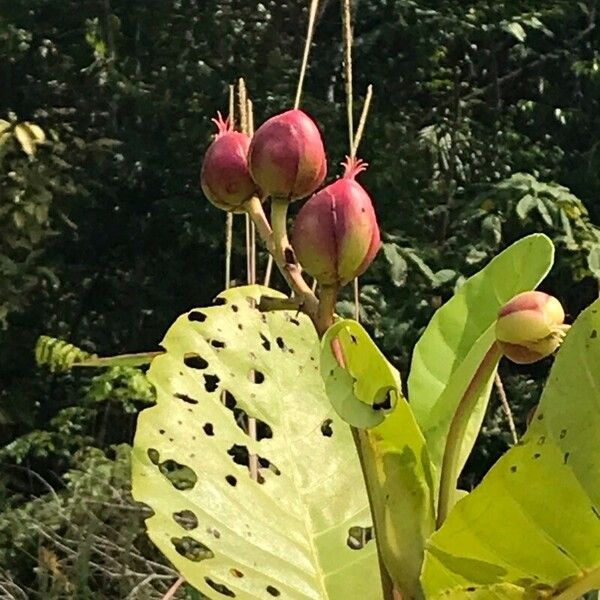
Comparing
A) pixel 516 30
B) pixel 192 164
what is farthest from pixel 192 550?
pixel 192 164

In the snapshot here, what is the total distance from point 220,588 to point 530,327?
158mm

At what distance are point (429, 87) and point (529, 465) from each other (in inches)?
104

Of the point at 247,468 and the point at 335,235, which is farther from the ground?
the point at 335,235

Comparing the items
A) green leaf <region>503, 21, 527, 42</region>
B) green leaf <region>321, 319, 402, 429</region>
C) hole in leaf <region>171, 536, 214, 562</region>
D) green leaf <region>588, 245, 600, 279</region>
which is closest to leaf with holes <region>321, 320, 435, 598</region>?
green leaf <region>321, 319, 402, 429</region>

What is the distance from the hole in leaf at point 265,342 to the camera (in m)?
0.50

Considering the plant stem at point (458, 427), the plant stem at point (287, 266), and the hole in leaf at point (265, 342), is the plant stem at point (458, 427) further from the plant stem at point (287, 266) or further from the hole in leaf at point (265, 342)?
the hole in leaf at point (265, 342)

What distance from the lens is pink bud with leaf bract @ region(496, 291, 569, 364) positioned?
0.33 metres

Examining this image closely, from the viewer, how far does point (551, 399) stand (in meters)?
0.32

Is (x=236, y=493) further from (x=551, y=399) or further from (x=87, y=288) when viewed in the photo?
(x=87, y=288)

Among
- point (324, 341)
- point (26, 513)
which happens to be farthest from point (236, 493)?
point (26, 513)

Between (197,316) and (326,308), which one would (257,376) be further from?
(326,308)

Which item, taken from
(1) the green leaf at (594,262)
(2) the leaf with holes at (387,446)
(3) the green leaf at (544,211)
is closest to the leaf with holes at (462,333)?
(2) the leaf with holes at (387,446)

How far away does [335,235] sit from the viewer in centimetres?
35

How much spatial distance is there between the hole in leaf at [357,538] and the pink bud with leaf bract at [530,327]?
0.15 meters
